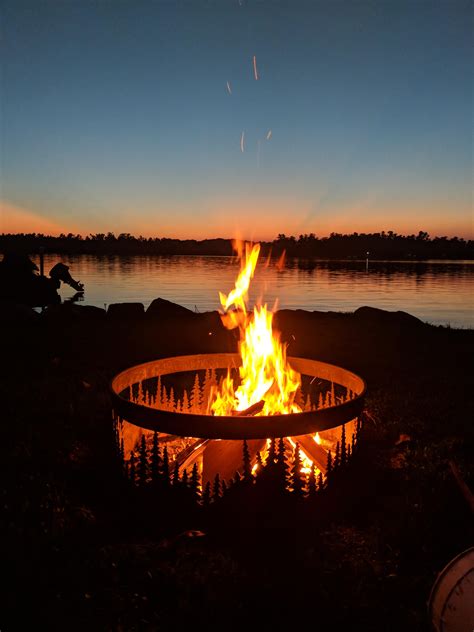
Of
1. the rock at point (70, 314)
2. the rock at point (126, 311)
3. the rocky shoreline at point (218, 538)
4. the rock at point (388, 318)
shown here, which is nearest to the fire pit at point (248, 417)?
the rocky shoreline at point (218, 538)

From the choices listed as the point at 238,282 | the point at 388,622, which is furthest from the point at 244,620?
the point at 238,282

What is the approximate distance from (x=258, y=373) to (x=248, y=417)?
1.65m

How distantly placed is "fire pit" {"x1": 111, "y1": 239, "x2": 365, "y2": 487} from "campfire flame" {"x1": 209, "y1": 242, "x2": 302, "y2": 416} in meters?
0.01

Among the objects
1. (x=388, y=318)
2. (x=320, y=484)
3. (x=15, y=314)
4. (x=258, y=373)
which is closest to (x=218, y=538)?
(x=320, y=484)

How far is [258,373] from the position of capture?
550cm

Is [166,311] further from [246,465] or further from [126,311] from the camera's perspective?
[246,465]

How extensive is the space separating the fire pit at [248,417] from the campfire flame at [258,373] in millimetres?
11

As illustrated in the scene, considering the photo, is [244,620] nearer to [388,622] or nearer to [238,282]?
[388,622]

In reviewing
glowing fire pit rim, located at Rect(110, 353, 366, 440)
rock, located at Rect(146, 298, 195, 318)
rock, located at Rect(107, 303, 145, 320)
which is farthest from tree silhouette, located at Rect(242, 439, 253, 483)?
rock, located at Rect(107, 303, 145, 320)

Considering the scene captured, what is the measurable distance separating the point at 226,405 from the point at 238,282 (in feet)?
4.83

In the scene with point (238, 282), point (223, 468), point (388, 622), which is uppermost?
point (238, 282)

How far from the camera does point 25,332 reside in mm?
11391

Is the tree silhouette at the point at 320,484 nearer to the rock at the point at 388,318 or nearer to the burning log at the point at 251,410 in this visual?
the burning log at the point at 251,410

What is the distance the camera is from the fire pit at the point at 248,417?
392 cm
